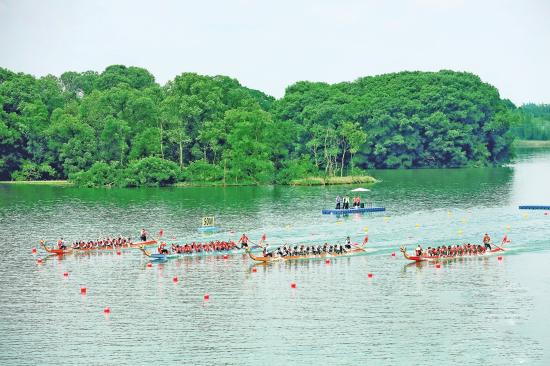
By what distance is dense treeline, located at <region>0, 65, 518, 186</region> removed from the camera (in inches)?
4742

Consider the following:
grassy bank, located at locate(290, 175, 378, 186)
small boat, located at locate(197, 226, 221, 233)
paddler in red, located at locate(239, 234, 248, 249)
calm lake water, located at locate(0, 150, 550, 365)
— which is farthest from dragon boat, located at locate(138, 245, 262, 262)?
grassy bank, located at locate(290, 175, 378, 186)

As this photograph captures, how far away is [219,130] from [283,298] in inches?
2893

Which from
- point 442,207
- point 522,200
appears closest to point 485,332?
point 442,207

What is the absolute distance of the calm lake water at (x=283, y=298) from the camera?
1661 inches

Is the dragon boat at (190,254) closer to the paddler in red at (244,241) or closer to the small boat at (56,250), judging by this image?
the paddler in red at (244,241)

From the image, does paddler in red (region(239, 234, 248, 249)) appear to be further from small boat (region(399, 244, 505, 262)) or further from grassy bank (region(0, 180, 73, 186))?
grassy bank (region(0, 180, 73, 186))

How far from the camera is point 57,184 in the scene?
123 metres

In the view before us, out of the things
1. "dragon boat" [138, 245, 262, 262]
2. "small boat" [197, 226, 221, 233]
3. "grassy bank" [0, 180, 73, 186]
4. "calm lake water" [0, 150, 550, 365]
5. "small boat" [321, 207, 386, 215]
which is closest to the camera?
"calm lake water" [0, 150, 550, 365]

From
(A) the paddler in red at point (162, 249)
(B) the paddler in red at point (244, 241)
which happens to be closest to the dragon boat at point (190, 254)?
(A) the paddler in red at point (162, 249)

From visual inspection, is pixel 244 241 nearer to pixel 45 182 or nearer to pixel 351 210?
pixel 351 210

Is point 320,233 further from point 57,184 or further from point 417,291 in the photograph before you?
point 57,184

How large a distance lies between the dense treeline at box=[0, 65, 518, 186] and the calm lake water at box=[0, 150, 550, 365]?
33.0 meters

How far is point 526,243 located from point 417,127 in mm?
85968

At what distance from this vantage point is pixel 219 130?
123375 millimetres
